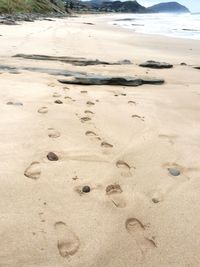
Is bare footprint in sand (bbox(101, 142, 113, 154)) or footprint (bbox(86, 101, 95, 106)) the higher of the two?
bare footprint in sand (bbox(101, 142, 113, 154))

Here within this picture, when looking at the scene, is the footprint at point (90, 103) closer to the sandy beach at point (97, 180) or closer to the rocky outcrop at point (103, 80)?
the sandy beach at point (97, 180)

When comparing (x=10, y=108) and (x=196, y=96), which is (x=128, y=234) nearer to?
(x=10, y=108)

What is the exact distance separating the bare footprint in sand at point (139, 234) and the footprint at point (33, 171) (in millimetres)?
878

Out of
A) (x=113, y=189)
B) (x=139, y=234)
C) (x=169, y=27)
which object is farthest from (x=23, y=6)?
(x=139, y=234)

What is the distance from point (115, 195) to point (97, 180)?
0.25m

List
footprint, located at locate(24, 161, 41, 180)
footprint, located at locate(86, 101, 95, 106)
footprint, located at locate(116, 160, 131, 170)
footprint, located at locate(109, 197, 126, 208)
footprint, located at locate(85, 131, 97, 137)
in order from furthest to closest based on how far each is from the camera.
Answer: footprint, located at locate(86, 101, 95, 106) < footprint, located at locate(85, 131, 97, 137) < footprint, located at locate(116, 160, 131, 170) < footprint, located at locate(24, 161, 41, 180) < footprint, located at locate(109, 197, 126, 208)

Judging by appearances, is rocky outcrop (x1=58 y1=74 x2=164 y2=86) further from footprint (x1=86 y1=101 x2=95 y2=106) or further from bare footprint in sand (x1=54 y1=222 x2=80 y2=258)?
bare footprint in sand (x1=54 y1=222 x2=80 y2=258)

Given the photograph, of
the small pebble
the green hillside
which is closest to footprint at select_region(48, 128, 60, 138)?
the small pebble

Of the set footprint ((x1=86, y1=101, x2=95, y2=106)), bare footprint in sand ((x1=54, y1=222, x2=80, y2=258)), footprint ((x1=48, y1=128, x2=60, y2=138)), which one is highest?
bare footprint in sand ((x1=54, y1=222, x2=80, y2=258))

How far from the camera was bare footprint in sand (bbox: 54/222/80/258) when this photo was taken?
6.96 ft

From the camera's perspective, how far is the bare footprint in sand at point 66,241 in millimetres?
2120

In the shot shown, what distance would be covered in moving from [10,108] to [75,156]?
1465mm

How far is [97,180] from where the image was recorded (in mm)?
2898

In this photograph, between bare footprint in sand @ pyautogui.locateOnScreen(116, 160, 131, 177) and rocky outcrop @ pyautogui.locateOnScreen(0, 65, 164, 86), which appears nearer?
bare footprint in sand @ pyautogui.locateOnScreen(116, 160, 131, 177)
